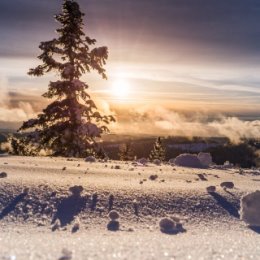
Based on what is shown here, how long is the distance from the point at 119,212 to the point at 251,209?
1340 mm

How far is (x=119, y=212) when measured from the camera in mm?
4500

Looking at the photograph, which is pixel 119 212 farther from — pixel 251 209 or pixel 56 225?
pixel 251 209

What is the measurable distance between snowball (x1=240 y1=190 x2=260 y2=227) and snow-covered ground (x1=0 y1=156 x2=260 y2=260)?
0.28 ft

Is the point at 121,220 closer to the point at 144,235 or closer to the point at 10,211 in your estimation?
the point at 144,235

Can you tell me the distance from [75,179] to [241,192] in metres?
2.19

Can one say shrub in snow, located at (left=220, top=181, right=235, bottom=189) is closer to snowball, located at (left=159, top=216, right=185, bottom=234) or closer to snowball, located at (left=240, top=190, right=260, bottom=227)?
snowball, located at (left=240, top=190, right=260, bottom=227)

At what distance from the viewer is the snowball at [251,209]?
14.2ft

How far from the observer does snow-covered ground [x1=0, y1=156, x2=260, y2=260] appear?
3164mm

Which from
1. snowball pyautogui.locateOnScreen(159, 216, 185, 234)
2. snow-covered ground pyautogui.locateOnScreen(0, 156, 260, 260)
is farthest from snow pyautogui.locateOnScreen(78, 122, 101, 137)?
snowball pyautogui.locateOnScreen(159, 216, 185, 234)

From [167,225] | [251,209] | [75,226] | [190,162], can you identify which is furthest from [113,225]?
[190,162]

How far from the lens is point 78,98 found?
70.5 feet

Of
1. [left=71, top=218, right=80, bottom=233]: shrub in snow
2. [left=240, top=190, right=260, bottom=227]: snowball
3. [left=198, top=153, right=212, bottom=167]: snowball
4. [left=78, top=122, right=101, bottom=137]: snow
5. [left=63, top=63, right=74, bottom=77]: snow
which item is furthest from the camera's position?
[left=63, top=63, right=74, bottom=77]: snow

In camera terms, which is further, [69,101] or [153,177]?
[69,101]

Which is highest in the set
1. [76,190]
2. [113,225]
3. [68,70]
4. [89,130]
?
[68,70]
